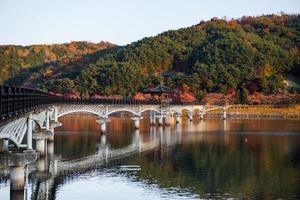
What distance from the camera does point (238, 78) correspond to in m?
157

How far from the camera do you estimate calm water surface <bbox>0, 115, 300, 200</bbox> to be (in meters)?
32.4

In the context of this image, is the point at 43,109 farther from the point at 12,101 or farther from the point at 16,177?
the point at 12,101

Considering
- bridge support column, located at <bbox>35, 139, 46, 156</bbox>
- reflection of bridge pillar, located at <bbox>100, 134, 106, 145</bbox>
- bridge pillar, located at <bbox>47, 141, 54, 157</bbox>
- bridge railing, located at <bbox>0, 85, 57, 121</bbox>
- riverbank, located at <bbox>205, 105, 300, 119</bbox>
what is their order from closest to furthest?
bridge railing, located at <bbox>0, 85, 57, 121</bbox> < bridge support column, located at <bbox>35, 139, 46, 156</bbox> < bridge pillar, located at <bbox>47, 141, 54, 157</bbox> < reflection of bridge pillar, located at <bbox>100, 134, 106, 145</bbox> < riverbank, located at <bbox>205, 105, 300, 119</bbox>

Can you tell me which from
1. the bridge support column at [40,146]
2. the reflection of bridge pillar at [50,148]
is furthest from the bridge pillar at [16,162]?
the reflection of bridge pillar at [50,148]

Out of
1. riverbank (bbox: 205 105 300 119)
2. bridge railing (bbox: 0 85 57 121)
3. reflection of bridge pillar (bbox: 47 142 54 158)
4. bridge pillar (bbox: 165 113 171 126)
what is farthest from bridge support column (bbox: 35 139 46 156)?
riverbank (bbox: 205 105 300 119)

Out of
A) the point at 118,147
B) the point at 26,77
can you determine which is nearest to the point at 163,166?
the point at 118,147

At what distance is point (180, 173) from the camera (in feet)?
131

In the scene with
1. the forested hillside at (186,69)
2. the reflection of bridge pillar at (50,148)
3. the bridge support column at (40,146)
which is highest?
the forested hillside at (186,69)

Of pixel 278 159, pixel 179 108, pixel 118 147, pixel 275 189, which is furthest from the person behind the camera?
pixel 179 108

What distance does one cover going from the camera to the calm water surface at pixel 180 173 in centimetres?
3241

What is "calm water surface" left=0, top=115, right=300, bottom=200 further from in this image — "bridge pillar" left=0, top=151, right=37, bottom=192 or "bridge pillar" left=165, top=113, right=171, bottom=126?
"bridge pillar" left=165, top=113, right=171, bottom=126

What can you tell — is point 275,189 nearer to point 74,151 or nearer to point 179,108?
point 74,151

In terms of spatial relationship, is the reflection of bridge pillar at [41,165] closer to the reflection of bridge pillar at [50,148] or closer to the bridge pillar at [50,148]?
the reflection of bridge pillar at [50,148]

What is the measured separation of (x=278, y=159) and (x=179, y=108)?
61.8 m
